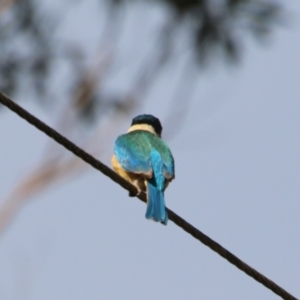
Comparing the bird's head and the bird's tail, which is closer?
the bird's tail

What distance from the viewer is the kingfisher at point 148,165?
22.9ft

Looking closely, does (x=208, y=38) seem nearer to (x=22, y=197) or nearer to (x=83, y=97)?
(x=83, y=97)

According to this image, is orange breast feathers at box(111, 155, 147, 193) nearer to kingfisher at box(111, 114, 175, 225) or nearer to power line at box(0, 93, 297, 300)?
kingfisher at box(111, 114, 175, 225)

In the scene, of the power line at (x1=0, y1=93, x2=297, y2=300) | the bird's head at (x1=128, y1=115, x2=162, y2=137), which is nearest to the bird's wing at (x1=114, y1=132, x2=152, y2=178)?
the bird's head at (x1=128, y1=115, x2=162, y2=137)

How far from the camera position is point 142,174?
749 cm

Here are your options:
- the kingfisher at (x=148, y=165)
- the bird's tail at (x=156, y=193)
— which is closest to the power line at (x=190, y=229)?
the bird's tail at (x=156, y=193)

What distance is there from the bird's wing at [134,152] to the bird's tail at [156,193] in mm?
47

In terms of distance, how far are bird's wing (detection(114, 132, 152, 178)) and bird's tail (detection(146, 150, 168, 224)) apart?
0.05 meters

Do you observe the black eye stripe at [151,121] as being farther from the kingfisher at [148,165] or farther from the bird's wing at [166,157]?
the bird's wing at [166,157]

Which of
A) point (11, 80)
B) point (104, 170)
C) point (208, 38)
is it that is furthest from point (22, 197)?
point (104, 170)

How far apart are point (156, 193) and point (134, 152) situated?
0.71 m

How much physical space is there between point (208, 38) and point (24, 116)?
19.8 ft

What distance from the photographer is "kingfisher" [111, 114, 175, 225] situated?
6.98 metres

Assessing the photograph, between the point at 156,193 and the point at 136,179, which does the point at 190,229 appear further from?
the point at 136,179
